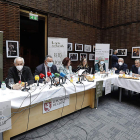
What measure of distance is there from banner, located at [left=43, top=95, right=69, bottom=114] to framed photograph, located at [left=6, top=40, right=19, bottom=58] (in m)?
2.63

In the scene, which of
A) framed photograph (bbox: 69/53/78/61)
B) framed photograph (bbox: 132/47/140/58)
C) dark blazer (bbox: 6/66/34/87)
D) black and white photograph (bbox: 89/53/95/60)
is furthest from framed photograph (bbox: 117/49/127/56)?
dark blazer (bbox: 6/66/34/87)

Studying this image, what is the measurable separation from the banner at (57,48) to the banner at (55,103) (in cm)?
274

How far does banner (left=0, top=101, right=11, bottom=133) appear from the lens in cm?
153

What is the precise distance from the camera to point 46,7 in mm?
4625

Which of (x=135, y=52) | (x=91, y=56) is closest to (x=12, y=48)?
(x=91, y=56)

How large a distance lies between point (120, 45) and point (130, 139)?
16.7ft

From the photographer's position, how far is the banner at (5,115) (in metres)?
1.53

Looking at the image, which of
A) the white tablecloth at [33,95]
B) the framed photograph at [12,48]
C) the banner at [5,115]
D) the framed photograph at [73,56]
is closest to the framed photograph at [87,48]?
the framed photograph at [73,56]

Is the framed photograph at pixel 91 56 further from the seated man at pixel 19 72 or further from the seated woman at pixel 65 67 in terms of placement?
the seated man at pixel 19 72

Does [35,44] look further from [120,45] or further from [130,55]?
[130,55]

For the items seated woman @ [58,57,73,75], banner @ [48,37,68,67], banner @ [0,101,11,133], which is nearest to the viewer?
banner @ [0,101,11,133]

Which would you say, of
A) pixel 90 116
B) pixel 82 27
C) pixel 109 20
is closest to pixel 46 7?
pixel 82 27

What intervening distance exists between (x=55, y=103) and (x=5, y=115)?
2.95 feet

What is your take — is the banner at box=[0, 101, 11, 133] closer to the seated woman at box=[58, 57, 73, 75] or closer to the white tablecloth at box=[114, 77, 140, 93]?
the seated woman at box=[58, 57, 73, 75]
